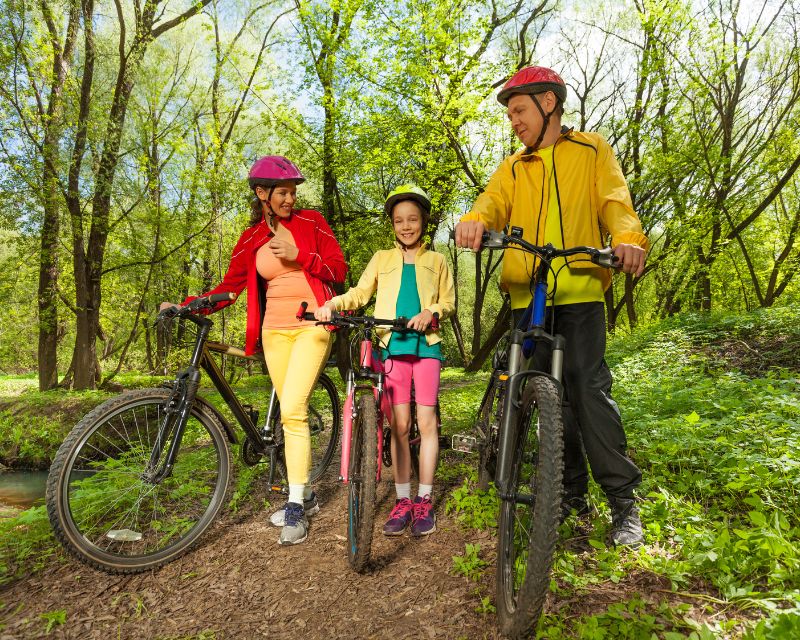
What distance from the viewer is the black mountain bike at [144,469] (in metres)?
2.43

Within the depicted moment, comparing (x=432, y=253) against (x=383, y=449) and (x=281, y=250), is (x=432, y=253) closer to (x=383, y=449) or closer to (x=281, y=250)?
(x=281, y=250)

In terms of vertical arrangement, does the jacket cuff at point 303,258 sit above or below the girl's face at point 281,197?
below

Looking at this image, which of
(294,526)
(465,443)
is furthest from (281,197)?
(294,526)

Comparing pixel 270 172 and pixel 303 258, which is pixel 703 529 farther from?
pixel 270 172

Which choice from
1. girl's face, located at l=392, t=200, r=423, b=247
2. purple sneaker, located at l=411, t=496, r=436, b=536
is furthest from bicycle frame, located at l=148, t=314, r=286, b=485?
girl's face, located at l=392, t=200, r=423, b=247

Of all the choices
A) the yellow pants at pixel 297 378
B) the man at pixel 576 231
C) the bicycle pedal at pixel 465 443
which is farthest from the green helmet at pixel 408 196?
the bicycle pedal at pixel 465 443

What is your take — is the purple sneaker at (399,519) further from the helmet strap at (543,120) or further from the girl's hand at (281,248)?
the helmet strap at (543,120)

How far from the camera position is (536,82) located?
8.00ft

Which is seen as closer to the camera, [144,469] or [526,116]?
[526,116]

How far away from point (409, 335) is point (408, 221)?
0.78 m

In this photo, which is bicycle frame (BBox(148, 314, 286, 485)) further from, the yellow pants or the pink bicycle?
the pink bicycle

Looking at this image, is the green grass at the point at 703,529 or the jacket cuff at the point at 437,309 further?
the jacket cuff at the point at 437,309

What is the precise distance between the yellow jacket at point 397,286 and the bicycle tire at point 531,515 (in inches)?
44.5

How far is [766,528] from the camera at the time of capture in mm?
2162
